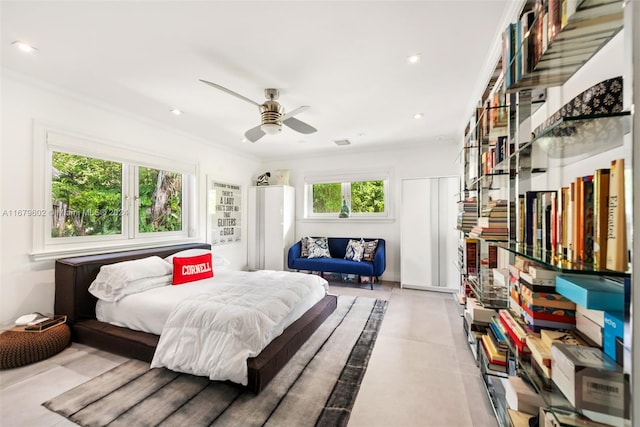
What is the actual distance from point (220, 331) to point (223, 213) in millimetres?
3286

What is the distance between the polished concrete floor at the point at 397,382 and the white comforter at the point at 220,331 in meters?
0.62

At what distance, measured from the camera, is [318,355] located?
7.60 ft

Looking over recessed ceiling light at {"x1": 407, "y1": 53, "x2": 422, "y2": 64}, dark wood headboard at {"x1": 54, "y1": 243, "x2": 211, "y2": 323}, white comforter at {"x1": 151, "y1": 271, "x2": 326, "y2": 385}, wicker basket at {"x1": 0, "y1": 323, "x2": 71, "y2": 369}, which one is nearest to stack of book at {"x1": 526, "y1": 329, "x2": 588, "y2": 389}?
white comforter at {"x1": 151, "y1": 271, "x2": 326, "y2": 385}

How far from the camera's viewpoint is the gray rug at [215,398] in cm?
158

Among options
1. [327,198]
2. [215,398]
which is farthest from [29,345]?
[327,198]

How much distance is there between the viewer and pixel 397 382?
196cm

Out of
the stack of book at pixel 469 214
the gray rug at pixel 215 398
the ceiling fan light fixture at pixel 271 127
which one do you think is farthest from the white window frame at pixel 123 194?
the stack of book at pixel 469 214

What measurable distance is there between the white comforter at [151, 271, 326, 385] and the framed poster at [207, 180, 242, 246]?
2463mm

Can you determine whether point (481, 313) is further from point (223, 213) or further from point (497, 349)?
point (223, 213)

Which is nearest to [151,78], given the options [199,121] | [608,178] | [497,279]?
[199,121]

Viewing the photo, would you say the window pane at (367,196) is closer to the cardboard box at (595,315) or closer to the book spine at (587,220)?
the cardboard box at (595,315)

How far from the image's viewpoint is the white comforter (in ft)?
6.02

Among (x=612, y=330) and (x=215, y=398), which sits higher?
(x=612, y=330)

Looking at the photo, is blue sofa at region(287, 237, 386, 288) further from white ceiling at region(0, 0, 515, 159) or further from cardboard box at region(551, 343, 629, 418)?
cardboard box at region(551, 343, 629, 418)
